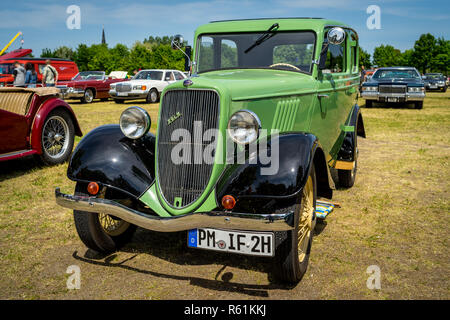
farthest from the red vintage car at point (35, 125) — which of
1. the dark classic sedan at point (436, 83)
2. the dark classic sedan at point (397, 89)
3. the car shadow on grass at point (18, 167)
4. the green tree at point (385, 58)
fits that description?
the green tree at point (385, 58)

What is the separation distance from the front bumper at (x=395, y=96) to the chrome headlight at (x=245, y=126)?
14043 millimetres

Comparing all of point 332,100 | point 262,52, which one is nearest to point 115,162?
point 262,52

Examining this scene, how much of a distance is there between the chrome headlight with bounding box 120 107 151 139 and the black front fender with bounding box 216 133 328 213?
957 mm

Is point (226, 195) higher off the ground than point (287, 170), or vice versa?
point (287, 170)

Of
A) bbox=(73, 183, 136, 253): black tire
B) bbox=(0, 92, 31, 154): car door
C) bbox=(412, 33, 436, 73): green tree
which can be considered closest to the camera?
bbox=(73, 183, 136, 253): black tire

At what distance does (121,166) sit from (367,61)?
62072mm

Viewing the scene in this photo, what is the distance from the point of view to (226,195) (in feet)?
8.85

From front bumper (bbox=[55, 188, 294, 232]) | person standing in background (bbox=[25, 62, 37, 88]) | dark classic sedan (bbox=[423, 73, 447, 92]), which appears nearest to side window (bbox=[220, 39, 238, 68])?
front bumper (bbox=[55, 188, 294, 232])

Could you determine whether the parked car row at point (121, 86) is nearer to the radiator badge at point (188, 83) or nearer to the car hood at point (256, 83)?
the car hood at point (256, 83)

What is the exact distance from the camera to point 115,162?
318cm

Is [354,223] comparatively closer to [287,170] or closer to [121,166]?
[287,170]

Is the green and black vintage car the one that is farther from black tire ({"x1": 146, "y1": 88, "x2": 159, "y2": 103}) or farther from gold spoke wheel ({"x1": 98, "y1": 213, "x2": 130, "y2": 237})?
black tire ({"x1": 146, "y1": 88, "x2": 159, "y2": 103})

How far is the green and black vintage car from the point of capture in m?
2.65
